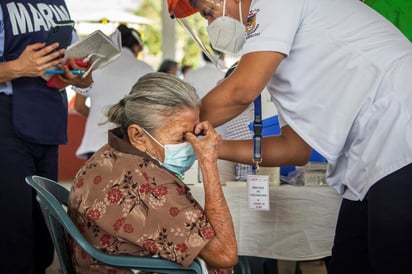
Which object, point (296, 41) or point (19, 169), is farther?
point (19, 169)

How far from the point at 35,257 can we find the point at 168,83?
133 cm

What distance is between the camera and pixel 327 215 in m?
2.72

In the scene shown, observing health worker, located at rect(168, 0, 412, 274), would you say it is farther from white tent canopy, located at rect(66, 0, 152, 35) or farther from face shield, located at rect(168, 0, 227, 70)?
white tent canopy, located at rect(66, 0, 152, 35)

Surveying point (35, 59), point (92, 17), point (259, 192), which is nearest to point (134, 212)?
point (259, 192)

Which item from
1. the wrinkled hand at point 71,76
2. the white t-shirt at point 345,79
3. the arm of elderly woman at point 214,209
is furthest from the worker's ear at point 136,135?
the wrinkled hand at point 71,76

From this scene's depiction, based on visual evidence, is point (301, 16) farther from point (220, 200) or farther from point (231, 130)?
point (231, 130)

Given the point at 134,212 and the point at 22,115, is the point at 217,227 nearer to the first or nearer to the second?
the point at 134,212

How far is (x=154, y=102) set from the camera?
6.48ft

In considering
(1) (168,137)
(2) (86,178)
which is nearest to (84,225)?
(2) (86,178)

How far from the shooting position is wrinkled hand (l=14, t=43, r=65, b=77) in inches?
103

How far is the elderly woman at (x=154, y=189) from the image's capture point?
180 centimetres

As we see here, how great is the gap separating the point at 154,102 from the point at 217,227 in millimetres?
416

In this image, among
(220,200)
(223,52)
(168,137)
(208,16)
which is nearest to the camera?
(220,200)

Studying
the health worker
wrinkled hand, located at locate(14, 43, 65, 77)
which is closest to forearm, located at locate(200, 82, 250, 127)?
the health worker
